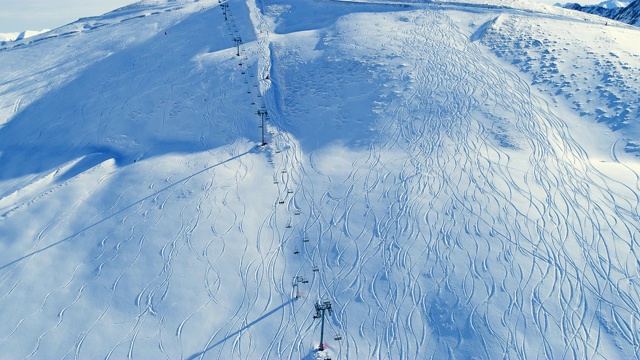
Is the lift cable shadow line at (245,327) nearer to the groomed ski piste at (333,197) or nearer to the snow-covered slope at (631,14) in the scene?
the groomed ski piste at (333,197)

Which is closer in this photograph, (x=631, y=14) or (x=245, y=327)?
(x=245, y=327)

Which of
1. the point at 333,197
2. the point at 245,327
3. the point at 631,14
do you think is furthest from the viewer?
the point at 631,14

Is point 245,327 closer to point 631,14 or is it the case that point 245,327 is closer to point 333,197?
point 333,197

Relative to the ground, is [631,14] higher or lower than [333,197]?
lower

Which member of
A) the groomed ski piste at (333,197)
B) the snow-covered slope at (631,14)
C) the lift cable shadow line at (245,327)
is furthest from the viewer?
the snow-covered slope at (631,14)

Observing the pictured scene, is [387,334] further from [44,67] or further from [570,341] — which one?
[44,67]

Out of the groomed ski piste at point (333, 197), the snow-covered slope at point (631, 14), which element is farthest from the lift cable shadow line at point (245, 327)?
the snow-covered slope at point (631, 14)

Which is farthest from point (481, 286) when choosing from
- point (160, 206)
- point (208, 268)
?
point (160, 206)

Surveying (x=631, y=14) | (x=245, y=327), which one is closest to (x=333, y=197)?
(x=245, y=327)
